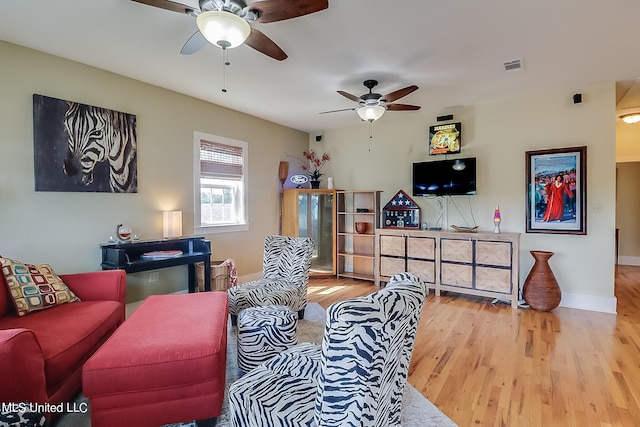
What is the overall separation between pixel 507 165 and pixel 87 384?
16.0ft

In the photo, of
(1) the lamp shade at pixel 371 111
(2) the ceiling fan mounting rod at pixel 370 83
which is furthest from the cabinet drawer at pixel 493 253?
(2) the ceiling fan mounting rod at pixel 370 83

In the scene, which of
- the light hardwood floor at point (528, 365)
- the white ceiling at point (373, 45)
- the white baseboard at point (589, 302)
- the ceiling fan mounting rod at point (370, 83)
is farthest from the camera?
the white baseboard at point (589, 302)

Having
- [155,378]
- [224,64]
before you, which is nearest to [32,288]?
[155,378]

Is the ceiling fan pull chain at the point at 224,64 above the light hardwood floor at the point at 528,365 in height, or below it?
above

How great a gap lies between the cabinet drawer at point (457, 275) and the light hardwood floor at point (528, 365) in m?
0.32

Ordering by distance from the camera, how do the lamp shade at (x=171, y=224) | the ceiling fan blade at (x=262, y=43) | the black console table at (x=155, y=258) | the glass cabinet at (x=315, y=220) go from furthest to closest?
1. the glass cabinet at (x=315, y=220)
2. the lamp shade at (x=171, y=224)
3. the black console table at (x=155, y=258)
4. the ceiling fan blade at (x=262, y=43)

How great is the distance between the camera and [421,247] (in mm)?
4512

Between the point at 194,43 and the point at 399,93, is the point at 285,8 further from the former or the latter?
the point at 399,93

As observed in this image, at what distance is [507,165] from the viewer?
4332 millimetres

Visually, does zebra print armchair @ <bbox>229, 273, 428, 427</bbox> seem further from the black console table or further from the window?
the window

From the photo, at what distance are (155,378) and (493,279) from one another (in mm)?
3857

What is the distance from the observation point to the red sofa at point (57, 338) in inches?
56.9

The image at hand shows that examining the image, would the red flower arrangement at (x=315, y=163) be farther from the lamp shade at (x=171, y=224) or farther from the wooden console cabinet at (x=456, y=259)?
the lamp shade at (x=171, y=224)

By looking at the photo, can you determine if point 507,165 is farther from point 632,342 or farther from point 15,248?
point 15,248
